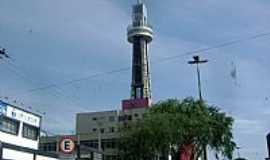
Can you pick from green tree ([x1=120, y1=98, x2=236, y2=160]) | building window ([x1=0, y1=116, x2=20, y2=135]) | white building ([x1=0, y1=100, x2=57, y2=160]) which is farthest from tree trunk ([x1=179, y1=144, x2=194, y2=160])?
building window ([x1=0, y1=116, x2=20, y2=135])

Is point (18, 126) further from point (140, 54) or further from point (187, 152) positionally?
point (140, 54)

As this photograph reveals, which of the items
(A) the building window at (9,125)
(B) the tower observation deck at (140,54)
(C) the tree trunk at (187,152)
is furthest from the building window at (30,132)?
(B) the tower observation deck at (140,54)

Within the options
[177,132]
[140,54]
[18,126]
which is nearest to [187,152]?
[177,132]

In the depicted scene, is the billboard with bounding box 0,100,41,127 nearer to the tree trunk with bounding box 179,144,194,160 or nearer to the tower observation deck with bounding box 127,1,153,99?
the tree trunk with bounding box 179,144,194,160

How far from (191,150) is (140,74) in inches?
4497

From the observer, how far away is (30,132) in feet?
224

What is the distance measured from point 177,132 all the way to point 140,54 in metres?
121

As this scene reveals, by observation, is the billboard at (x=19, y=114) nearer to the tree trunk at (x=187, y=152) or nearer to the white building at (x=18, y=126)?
the white building at (x=18, y=126)

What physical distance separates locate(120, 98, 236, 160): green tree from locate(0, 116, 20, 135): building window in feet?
50.7

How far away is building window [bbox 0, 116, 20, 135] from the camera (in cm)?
6053

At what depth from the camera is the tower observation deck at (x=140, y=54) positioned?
167375 mm

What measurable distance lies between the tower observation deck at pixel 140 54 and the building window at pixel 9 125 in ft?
333

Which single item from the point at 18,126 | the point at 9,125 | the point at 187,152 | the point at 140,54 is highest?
the point at 140,54

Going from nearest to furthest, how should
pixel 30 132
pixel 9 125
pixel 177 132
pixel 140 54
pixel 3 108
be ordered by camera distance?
pixel 177 132
pixel 3 108
pixel 9 125
pixel 30 132
pixel 140 54
